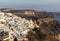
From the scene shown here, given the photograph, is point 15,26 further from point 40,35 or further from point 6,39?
point 6,39

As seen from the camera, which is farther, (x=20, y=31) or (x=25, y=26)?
(x=25, y=26)

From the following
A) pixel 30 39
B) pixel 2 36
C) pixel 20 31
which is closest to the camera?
pixel 2 36

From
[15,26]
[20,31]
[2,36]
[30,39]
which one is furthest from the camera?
[15,26]

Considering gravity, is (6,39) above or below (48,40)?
above

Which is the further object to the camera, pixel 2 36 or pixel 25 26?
pixel 25 26

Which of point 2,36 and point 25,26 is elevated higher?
point 2,36

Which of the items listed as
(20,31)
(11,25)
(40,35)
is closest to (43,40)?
(40,35)

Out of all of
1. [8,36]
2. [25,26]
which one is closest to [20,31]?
[25,26]

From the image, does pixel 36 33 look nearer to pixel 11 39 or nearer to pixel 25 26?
pixel 25 26

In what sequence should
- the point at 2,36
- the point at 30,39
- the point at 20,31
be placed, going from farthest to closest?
the point at 20,31 < the point at 30,39 < the point at 2,36

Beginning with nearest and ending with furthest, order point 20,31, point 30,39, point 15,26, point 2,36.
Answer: point 2,36 → point 30,39 → point 20,31 → point 15,26
